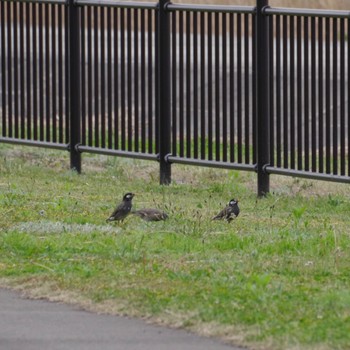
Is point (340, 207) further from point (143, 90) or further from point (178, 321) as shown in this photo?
point (178, 321)

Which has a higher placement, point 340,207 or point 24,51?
point 24,51

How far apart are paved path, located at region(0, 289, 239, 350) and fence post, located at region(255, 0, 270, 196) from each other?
5014mm

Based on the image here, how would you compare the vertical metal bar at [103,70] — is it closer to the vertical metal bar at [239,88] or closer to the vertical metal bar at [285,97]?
the vertical metal bar at [239,88]

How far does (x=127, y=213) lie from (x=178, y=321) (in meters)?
2.90

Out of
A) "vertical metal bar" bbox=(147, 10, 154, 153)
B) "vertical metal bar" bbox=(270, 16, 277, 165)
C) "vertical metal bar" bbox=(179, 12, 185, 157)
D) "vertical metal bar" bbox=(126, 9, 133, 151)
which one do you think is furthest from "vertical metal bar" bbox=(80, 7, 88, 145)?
"vertical metal bar" bbox=(270, 16, 277, 165)

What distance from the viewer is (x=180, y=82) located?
13.5 m

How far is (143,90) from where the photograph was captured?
538 inches

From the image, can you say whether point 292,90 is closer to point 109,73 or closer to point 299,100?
point 299,100

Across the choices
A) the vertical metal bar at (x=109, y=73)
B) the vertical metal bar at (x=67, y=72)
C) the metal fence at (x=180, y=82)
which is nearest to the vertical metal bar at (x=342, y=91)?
the metal fence at (x=180, y=82)

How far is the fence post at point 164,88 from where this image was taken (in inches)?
529

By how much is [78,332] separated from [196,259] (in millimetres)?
1618

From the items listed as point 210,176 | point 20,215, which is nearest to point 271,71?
point 210,176

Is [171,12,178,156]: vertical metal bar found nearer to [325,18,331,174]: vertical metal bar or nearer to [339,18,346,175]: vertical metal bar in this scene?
[325,18,331,174]: vertical metal bar

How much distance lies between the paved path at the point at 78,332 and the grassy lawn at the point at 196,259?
0.12 m
